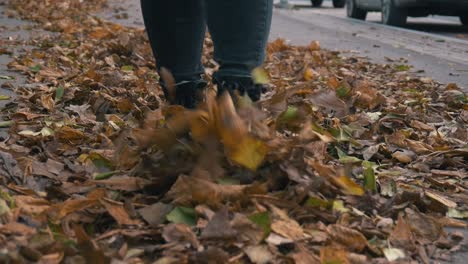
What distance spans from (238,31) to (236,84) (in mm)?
157

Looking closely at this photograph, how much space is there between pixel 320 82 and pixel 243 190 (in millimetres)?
2197

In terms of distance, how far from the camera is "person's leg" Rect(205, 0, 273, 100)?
2.09 m

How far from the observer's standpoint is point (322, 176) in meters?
1.81

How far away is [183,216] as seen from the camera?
5.58 feet

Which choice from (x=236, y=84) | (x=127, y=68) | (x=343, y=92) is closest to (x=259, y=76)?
(x=236, y=84)

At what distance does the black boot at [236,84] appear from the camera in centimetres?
210

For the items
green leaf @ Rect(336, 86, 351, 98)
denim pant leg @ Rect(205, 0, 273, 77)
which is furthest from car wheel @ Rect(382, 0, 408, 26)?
denim pant leg @ Rect(205, 0, 273, 77)

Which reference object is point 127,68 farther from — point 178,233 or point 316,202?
point 178,233

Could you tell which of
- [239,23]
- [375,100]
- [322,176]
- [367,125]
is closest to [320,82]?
[375,100]

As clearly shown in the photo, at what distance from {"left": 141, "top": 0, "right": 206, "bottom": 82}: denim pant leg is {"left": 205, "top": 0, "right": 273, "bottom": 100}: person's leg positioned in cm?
25

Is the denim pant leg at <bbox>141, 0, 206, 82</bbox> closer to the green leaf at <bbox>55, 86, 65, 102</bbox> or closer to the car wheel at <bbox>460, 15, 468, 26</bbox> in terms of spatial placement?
the green leaf at <bbox>55, 86, 65, 102</bbox>

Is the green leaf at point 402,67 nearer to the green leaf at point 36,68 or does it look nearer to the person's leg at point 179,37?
the green leaf at point 36,68

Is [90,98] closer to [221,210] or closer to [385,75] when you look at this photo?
[221,210]

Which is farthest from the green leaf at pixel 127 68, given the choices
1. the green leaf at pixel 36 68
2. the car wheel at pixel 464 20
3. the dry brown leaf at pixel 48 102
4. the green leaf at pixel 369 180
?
the car wheel at pixel 464 20
